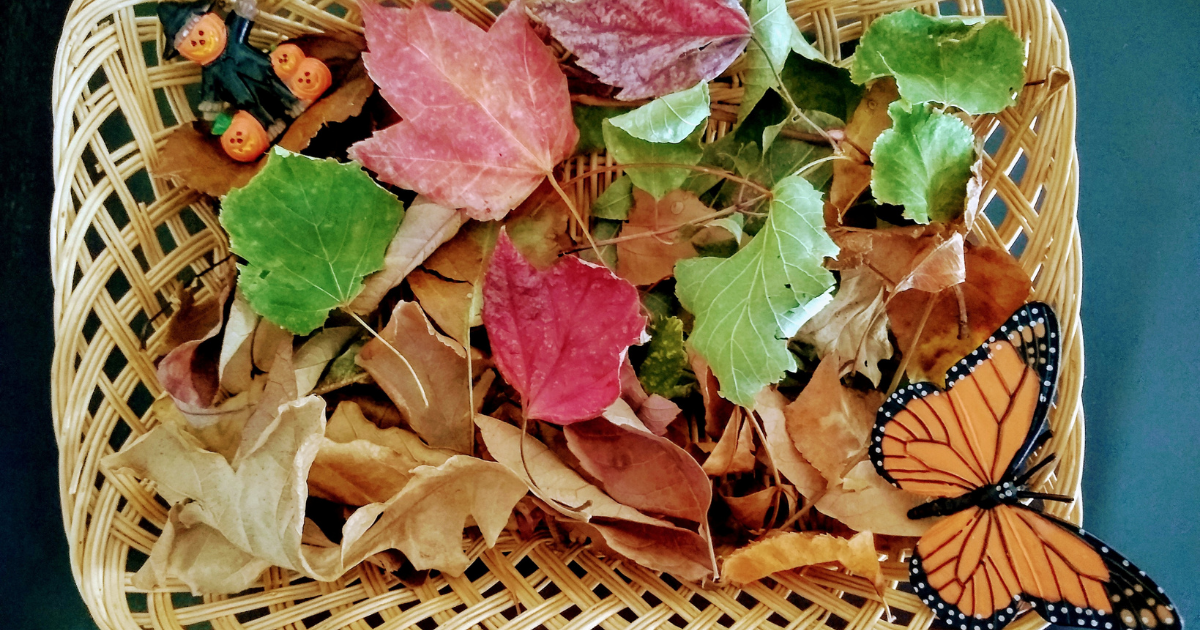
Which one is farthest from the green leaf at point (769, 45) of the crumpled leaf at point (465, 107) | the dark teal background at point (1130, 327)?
the dark teal background at point (1130, 327)

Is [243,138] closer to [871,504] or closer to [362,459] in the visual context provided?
[362,459]

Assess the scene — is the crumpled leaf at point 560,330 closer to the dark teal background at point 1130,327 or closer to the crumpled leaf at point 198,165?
the crumpled leaf at point 198,165

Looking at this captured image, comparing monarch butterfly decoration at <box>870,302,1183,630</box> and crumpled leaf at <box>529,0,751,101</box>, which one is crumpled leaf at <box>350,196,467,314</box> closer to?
crumpled leaf at <box>529,0,751,101</box>

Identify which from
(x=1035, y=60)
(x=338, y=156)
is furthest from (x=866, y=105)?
(x=338, y=156)

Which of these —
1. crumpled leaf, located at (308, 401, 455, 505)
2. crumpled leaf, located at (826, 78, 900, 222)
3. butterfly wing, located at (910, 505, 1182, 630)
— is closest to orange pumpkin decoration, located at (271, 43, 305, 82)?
crumpled leaf, located at (308, 401, 455, 505)

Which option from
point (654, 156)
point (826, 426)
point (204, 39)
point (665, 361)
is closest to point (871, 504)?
point (826, 426)

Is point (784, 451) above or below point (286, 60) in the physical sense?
below
